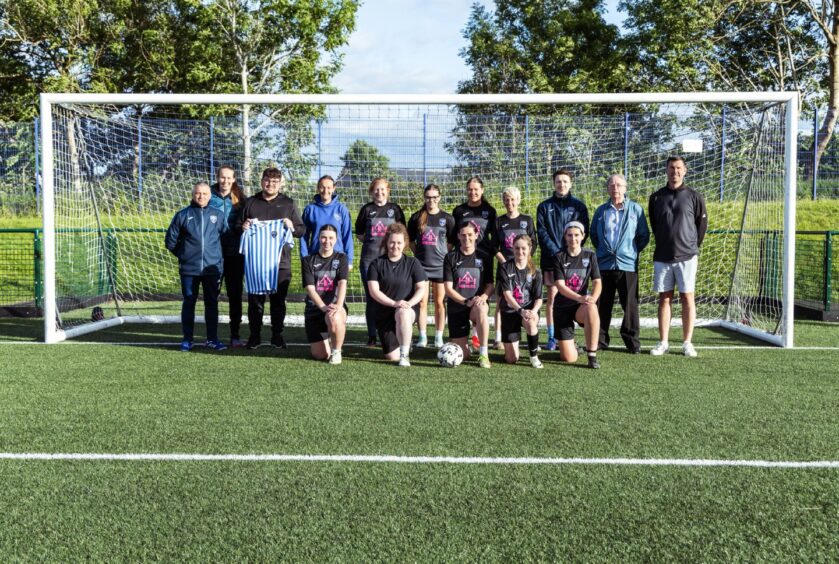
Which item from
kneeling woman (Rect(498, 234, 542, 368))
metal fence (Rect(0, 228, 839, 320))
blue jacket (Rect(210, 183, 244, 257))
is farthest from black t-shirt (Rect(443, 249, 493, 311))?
metal fence (Rect(0, 228, 839, 320))

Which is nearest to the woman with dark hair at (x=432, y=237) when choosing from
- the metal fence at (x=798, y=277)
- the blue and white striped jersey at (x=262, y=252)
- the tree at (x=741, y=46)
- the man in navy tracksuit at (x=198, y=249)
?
the blue and white striped jersey at (x=262, y=252)

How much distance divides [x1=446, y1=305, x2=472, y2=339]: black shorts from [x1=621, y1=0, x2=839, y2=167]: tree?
54.0 feet

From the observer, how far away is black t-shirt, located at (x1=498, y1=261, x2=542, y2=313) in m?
6.78

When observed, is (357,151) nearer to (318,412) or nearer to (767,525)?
(318,412)

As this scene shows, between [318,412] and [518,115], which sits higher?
[518,115]

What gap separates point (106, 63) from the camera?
2586 centimetres

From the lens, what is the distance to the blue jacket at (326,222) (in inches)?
306

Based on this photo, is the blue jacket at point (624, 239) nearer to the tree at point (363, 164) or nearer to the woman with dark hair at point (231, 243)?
the woman with dark hair at point (231, 243)

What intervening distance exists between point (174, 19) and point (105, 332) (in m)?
19.7

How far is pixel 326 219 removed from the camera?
7.77 meters

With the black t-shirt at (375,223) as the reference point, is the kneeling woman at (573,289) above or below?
below

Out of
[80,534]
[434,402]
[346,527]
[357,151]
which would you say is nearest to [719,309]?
[357,151]

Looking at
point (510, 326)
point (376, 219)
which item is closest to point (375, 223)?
point (376, 219)

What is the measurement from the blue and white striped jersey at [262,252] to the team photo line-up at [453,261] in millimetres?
10
